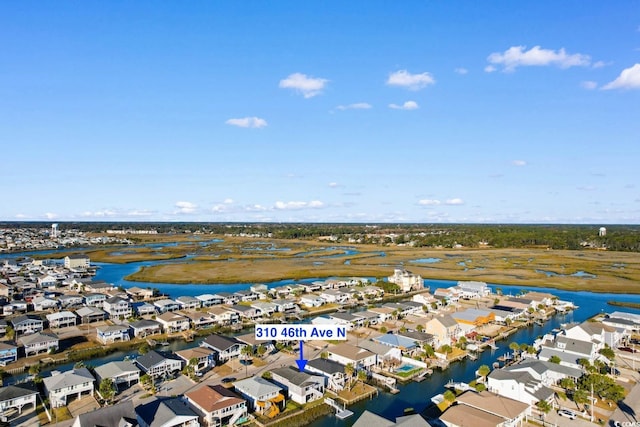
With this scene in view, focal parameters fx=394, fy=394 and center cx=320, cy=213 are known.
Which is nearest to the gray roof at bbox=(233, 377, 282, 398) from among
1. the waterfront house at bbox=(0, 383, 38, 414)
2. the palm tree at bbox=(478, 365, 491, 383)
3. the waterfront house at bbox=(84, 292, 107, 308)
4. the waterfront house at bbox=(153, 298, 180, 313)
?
the waterfront house at bbox=(0, 383, 38, 414)

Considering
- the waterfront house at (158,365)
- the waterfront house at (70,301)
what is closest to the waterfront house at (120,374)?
the waterfront house at (158,365)

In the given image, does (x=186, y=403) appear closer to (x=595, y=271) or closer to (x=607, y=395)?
(x=607, y=395)

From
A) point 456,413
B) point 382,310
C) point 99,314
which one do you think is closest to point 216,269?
point 99,314

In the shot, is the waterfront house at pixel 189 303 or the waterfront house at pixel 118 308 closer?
the waterfront house at pixel 118 308

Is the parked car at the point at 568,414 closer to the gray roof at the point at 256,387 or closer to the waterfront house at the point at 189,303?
the gray roof at the point at 256,387

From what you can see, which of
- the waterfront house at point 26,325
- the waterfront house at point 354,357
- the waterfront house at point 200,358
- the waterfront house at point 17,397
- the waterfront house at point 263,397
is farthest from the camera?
the waterfront house at point 26,325

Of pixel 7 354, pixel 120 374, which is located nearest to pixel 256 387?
pixel 120 374

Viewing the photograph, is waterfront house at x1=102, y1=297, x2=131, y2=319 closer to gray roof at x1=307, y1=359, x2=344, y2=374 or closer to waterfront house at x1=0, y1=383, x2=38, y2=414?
waterfront house at x1=0, y1=383, x2=38, y2=414
